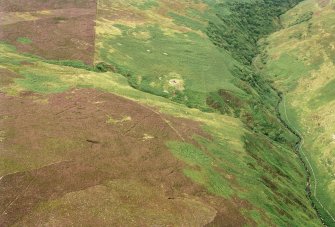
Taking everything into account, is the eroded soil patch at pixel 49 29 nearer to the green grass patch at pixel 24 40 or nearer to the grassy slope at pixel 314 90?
the green grass patch at pixel 24 40

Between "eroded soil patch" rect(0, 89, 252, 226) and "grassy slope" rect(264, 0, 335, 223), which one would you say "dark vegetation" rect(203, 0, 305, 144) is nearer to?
"grassy slope" rect(264, 0, 335, 223)

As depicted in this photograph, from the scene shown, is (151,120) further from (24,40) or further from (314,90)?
(314,90)

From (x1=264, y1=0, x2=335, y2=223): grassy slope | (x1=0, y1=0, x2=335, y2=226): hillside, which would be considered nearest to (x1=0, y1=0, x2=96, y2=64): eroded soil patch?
(x1=0, y1=0, x2=335, y2=226): hillside

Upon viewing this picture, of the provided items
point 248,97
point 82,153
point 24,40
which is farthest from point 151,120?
point 248,97

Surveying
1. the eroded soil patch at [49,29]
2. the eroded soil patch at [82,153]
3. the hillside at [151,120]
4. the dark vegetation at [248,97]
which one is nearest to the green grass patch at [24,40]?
the eroded soil patch at [49,29]

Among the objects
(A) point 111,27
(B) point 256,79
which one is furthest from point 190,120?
(B) point 256,79
